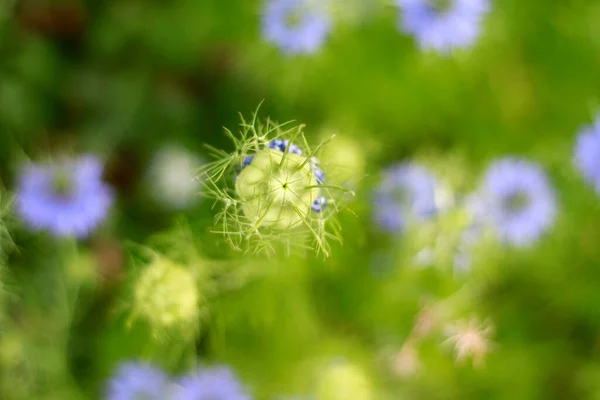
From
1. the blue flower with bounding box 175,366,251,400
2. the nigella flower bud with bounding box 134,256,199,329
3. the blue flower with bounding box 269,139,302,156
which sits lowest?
the blue flower with bounding box 175,366,251,400

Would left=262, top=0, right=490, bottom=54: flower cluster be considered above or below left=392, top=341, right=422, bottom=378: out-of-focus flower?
above

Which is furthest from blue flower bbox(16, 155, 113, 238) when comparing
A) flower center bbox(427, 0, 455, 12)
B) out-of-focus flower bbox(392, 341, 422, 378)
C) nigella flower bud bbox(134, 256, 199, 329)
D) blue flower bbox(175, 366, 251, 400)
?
flower center bbox(427, 0, 455, 12)

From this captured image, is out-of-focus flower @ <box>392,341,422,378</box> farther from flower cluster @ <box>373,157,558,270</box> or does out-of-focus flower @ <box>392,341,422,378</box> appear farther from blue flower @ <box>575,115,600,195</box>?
blue flower @ <box>575,115,600,195</box>

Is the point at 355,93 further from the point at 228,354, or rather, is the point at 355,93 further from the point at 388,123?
the point at 228,354

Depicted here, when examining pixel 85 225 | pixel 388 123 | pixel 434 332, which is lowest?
pixel 434 332

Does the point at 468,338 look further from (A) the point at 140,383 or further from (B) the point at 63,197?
(B) the point at 63,197

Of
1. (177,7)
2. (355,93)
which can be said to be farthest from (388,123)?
(177,7)

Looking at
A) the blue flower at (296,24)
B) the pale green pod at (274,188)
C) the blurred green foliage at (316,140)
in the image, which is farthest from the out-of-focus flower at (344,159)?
the pale green pod at (274,188)
